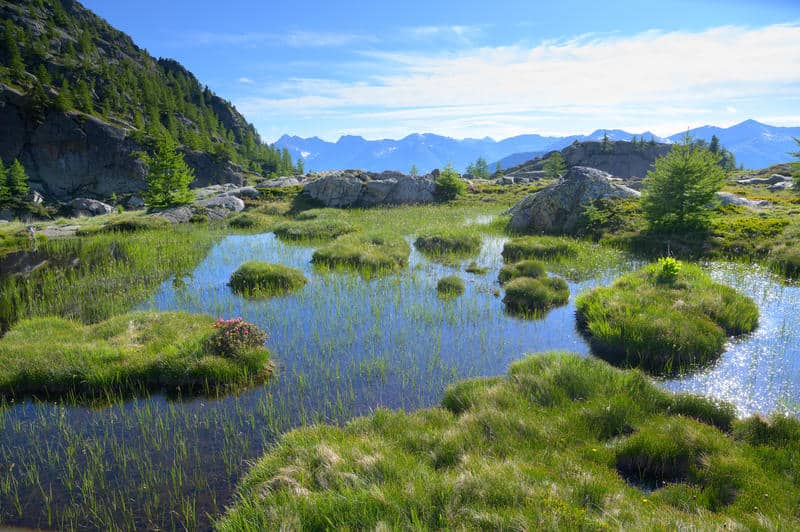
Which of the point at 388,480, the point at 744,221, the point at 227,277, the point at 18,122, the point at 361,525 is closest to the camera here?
the point at 361,525

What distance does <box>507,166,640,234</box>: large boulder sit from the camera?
32719mm

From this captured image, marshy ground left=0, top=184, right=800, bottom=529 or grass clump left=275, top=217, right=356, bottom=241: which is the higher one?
grass clump left=275, top=217, right=356, bottom=241

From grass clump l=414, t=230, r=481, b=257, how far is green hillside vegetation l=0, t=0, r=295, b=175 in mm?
93215

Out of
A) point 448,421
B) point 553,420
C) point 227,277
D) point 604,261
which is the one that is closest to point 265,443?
point 448,421

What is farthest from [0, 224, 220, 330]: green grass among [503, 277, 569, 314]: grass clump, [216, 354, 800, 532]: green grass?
[503, 277, 569, 314]: grass clump

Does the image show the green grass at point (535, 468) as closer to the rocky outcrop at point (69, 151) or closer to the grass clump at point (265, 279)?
the grass clump at point (265, 279)

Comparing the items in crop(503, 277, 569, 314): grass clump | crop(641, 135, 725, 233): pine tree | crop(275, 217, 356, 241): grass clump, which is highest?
crop(641, 135, 725, 233): pine tree

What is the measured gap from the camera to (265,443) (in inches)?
348

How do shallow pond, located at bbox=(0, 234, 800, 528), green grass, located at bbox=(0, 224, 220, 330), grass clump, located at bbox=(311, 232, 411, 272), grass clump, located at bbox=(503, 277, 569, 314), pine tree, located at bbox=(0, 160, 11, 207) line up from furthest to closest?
pine tree, located at bbox=(0, 160, 11, 207), grass clump, located at bbox=(311, 232, 411, 272), green grass, located at bbox=(0, 224, 220, 330), grass clump, located at bbox=(503, 277, 569, 314), shallow pond, located at bbox=(0, 234, 800, 528)

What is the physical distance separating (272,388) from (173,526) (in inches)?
175

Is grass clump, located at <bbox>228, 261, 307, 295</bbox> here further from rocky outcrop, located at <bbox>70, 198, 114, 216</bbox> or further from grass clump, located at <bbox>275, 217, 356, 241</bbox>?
rocky outcrop, located at <bbox>70, 198, 114, 216</bbox>

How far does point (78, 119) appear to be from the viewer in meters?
97.0

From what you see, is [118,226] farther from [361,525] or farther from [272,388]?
[361,525]

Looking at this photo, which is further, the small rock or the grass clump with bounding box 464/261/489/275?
the small rock
